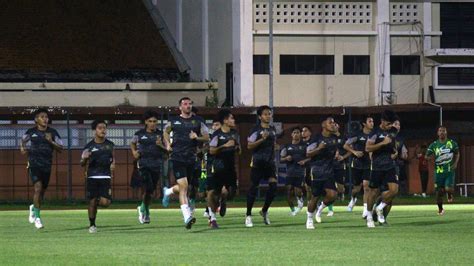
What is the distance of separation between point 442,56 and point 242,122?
10.6 metres

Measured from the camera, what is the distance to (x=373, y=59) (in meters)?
61.1

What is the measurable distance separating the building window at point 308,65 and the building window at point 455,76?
508 centimetres

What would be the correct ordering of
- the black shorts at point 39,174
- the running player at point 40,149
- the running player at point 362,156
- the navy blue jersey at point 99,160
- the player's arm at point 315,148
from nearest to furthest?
the navy blue jersey at point 99,160
the player's arm at point 315,148
the running player at point 40,149
the black shorts at point 39,174
the running player at point 362,156

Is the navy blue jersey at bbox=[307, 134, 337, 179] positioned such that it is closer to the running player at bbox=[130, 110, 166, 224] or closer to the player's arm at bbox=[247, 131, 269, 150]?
the player's arm at bbox=[247, 131, 269, 150]

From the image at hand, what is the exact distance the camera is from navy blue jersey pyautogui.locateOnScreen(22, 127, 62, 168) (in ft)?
93.9

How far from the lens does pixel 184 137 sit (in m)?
26.3

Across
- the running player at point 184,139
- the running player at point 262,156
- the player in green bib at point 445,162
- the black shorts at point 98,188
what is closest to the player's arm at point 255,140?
the running player at point 262,156

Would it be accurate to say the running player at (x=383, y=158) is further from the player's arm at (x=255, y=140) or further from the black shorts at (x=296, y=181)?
the black shorts at (x=296, y=181)

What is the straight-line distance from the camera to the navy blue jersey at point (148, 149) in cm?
3000

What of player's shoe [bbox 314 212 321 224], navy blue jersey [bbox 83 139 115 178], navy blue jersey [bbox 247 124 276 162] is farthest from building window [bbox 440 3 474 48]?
navy blue jersey [bbox 83 139 115 178]

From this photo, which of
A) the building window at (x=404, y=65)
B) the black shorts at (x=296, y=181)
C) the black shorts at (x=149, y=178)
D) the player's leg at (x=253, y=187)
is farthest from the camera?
the building window at (x=404, y=65)

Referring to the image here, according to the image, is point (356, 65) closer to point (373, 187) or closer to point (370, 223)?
point (373, 187)

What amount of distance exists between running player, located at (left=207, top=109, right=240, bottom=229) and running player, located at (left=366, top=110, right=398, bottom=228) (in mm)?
2654

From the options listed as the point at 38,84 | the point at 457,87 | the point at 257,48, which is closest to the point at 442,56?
the point at 457,87
